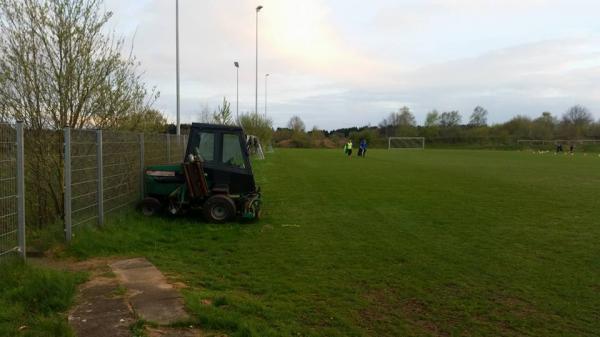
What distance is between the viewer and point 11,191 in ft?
18.9

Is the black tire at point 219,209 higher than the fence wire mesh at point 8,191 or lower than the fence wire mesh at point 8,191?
lower

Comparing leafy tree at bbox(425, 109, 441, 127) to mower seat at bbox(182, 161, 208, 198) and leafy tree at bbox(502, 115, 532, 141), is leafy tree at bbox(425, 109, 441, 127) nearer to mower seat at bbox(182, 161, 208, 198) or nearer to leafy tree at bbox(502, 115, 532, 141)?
leafy tree at bbox(502, 115, 532, 141)

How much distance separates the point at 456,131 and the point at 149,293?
108161 mm

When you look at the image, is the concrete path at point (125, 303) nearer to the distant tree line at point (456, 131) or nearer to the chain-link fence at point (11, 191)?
the chain-link fence at point (11, 191)

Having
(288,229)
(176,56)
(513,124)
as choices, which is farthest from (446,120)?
(288,229)

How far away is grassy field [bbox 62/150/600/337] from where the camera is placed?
4.61 metres

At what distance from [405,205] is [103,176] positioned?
7.53m

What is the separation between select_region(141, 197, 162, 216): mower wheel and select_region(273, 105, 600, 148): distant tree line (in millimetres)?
90858

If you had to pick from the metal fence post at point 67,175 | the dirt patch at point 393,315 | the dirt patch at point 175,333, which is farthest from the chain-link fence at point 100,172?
the dirt patch at point 393,315

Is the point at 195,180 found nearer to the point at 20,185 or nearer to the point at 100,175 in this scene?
the point at 100,175

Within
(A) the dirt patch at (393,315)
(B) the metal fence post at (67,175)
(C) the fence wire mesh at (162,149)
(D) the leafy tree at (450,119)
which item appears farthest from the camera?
(D) the leafy tree at (450,119)

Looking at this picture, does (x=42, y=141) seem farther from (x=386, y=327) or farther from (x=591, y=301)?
(x=591, y=301)

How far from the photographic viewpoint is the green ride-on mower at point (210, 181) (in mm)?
9508

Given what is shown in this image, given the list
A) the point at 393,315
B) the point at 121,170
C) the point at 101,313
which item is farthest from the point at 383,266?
the point at 121,170
